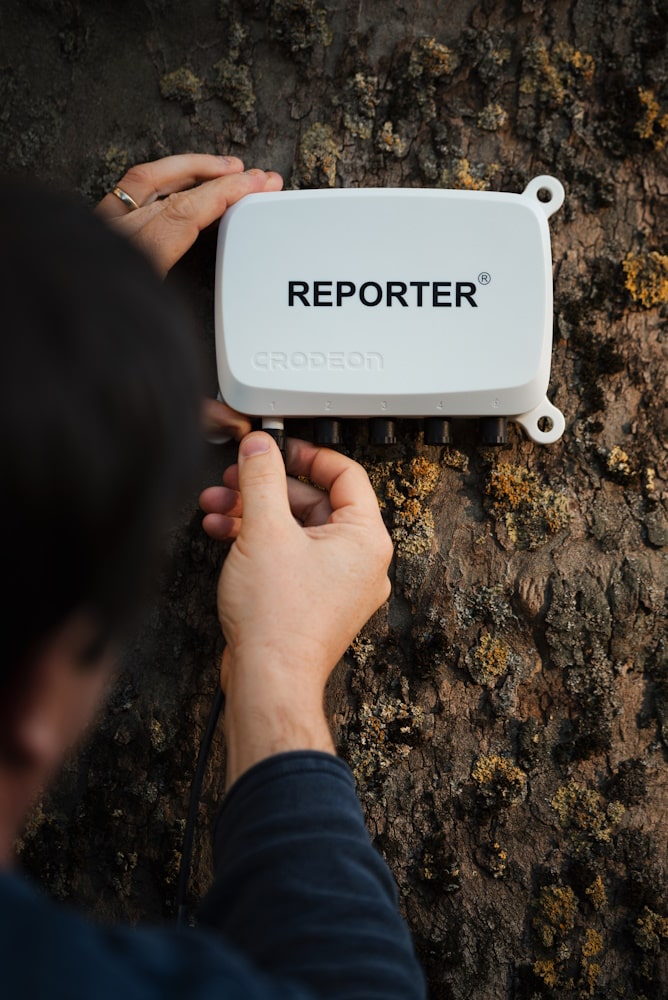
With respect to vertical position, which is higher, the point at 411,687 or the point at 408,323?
the point at 408,323

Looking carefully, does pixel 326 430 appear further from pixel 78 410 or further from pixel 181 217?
pixel 78 410

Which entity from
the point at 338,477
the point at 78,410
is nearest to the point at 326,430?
the point at 338,477

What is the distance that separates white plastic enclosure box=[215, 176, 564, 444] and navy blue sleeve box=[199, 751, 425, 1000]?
0.42m

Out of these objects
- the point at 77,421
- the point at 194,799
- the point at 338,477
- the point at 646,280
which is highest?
the point at 77,421

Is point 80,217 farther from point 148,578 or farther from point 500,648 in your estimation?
point 500,648

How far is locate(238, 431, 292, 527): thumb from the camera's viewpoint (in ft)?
2.81

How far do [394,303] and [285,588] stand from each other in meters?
0.35

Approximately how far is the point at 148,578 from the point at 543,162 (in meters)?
0.80

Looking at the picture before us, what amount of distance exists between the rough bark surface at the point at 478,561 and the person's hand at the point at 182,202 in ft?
0.19

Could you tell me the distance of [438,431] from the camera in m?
0.94

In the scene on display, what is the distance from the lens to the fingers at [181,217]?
36.3 inches

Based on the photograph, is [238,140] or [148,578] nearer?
[148,578]

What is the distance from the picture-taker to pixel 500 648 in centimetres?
98

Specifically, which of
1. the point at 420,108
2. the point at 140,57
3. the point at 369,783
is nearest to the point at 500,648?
the point at 369,783
